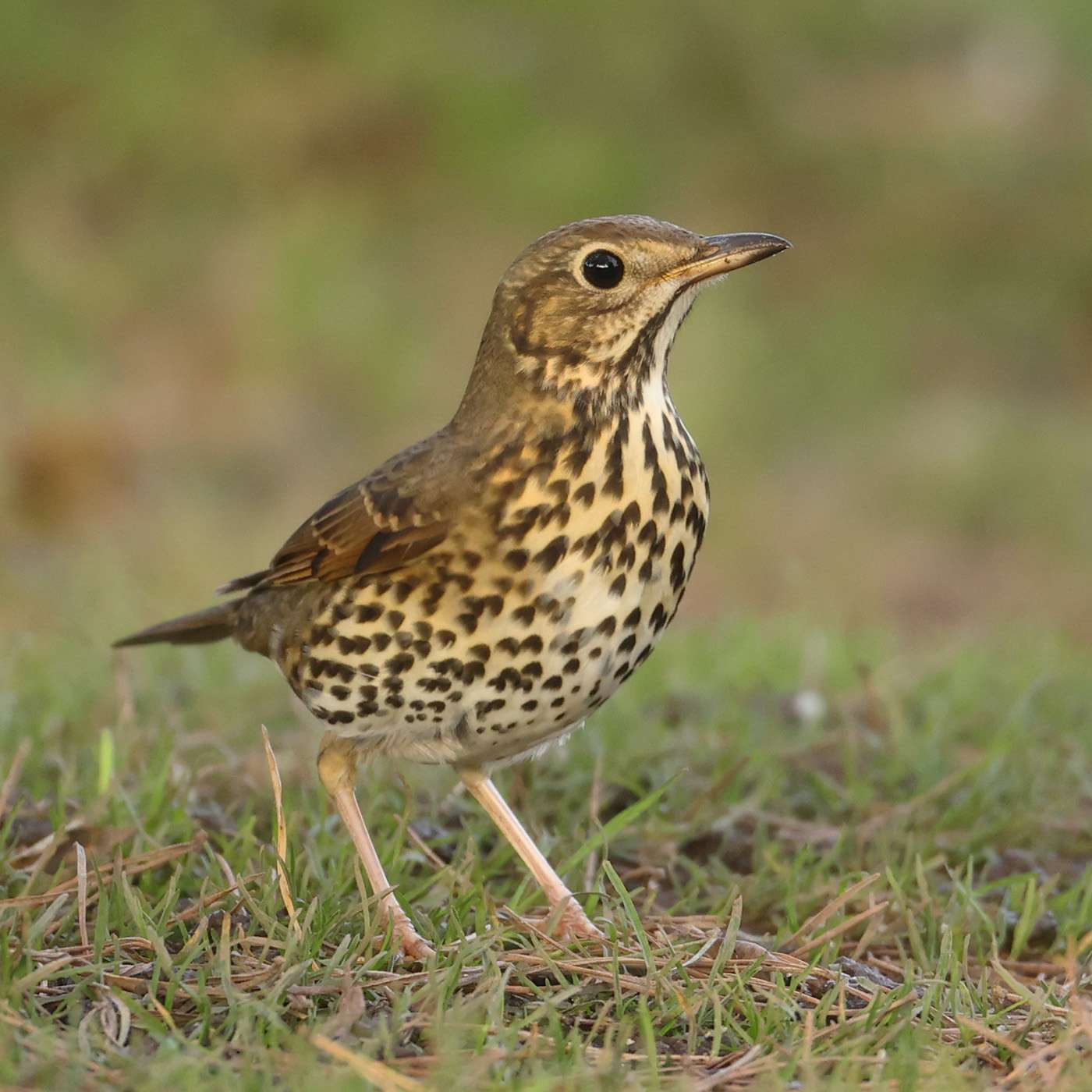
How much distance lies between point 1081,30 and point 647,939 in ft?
36.2

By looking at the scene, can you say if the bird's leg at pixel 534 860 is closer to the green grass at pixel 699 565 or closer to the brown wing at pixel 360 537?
the green grass at pixel 699 565

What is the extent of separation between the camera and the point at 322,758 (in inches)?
136

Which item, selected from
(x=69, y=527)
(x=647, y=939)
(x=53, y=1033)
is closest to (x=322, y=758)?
(x=647, y=939)

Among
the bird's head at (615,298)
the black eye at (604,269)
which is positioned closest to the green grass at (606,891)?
the bird's head at (615,298)

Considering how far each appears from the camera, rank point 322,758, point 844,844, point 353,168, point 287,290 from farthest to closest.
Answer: point 353,168 < point 287,290 < point 844,844 < point 322,758

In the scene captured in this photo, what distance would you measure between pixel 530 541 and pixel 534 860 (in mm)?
654

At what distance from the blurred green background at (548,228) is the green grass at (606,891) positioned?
3245 mm

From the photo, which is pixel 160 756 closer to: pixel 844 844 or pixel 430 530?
pixel 430 530

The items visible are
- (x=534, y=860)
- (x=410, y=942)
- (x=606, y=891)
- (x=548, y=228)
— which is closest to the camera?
(x=410, y=942)

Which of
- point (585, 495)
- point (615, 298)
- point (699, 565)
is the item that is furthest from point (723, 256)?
point (699, 565)

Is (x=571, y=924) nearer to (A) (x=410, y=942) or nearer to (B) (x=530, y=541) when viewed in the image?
(A) (x=410, y=942)

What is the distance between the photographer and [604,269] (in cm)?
322

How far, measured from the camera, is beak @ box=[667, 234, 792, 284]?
3.18 meters

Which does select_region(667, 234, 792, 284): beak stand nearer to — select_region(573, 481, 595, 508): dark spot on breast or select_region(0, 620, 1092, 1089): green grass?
select_region(573, 481, 595, 508): dark spot on breast
